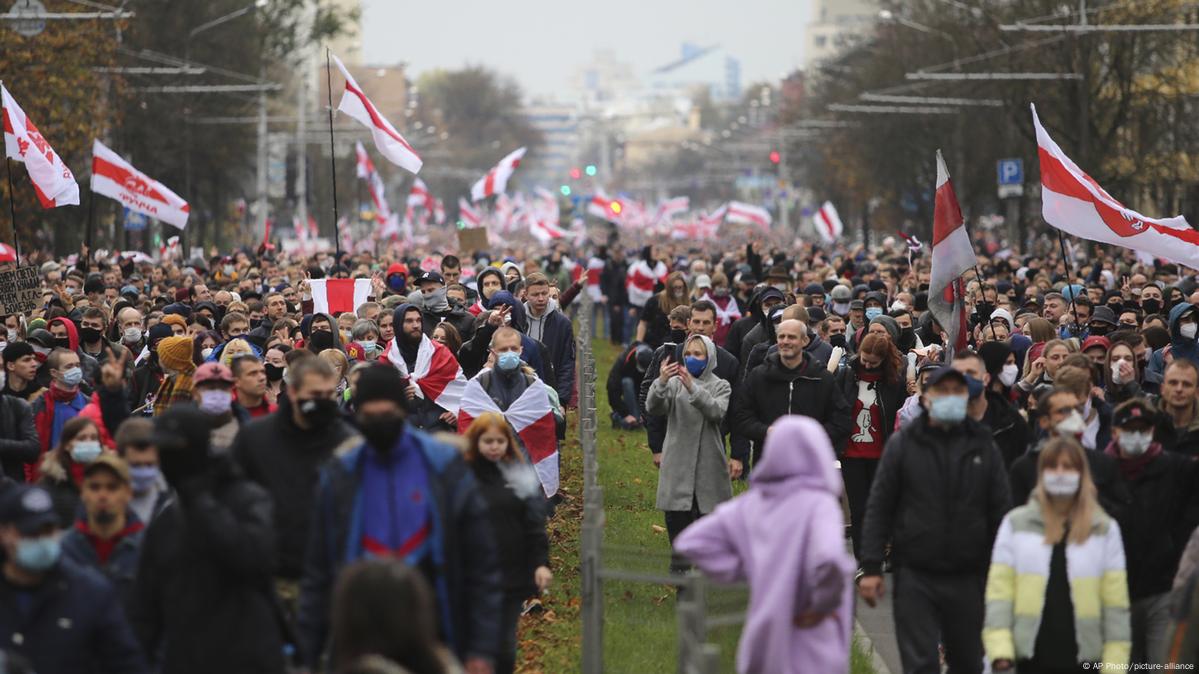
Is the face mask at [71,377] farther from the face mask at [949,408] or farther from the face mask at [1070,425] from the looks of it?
the face mask at [1070,425]

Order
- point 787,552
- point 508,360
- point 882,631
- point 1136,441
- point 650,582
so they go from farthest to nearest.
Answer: point 508,360, point 882,631, point 650,582, point 1136,441, point 787,552

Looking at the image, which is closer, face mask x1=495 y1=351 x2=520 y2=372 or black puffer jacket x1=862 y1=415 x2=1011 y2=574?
black puffer jacket x1=862 y1=415 x2=1011 y2=574

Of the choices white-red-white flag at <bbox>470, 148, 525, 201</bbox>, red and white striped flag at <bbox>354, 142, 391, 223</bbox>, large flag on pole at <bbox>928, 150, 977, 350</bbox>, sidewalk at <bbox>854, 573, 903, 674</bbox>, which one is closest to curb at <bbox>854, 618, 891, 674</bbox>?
sidewalk at <bbox>854, 573, 903, 674</bbox>

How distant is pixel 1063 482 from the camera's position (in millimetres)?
8203

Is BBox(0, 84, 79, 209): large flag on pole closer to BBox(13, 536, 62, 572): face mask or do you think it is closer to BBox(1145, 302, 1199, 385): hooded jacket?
BBox(1145, 302, 1199, 385): hooded jacket

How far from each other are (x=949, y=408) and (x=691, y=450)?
353cm

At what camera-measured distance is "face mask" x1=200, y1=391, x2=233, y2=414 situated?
9.22 meters

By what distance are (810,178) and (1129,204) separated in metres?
38.5

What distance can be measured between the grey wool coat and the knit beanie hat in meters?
2.55

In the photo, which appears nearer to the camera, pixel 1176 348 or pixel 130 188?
pixel 1176 348

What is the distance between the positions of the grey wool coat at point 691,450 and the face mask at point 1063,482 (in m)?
4.18

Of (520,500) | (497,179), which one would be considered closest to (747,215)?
(497,179)

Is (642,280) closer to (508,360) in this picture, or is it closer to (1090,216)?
(1090,216)

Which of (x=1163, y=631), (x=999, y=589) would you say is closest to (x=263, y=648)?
(x=999, y=589)
